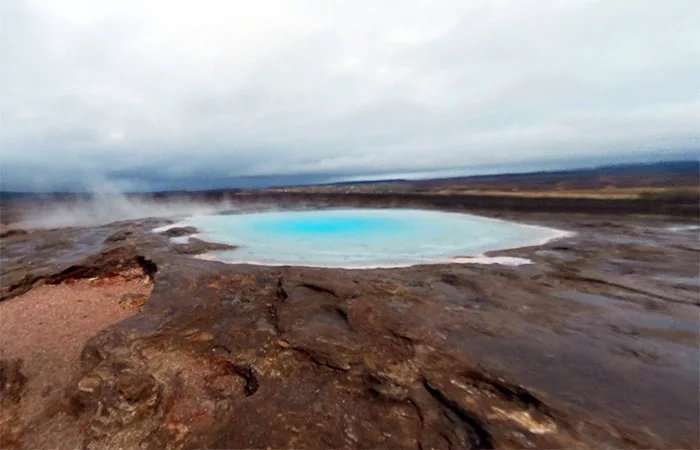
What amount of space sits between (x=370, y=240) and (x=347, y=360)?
40.6 ft

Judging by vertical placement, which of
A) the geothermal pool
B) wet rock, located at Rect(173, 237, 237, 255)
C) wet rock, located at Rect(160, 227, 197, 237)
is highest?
wet rock, located at Rect(160, 227, 197, 237)

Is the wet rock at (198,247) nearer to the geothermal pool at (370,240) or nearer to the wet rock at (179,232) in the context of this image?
the geothermal pool at (370,240)

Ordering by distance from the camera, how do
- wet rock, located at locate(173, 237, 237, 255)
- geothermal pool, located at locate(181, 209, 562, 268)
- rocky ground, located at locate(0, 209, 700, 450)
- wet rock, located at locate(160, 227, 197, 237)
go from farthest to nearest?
wet rock, located at locate(160, 227, 197, 237), wet rock, located at locate(173, 237, 237, 255), geothermal pool, located at locate(181, 209, 562, 268), rocky ground, located at locate(0, 209, 700, 450)

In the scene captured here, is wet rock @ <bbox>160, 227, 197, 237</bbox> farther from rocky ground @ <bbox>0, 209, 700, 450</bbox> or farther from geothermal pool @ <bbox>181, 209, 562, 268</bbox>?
rocky ground @ <bbox>0, 209, 700, 450</bbox>

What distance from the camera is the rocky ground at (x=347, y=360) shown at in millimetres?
4484

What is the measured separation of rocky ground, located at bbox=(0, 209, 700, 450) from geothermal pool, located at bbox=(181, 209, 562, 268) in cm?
276

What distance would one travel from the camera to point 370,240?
59.4ft

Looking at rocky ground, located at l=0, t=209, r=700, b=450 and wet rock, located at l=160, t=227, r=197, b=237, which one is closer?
rocky ground, located at l=0, t=209, r=700, b=450

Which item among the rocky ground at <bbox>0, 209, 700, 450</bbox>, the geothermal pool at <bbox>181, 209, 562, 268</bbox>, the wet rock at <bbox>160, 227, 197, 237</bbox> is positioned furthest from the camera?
the wet rock at <bbox>160, 227, 197, 237</bbox>

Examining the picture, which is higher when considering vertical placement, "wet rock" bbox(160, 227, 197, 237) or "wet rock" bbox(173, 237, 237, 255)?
"wet rock" bbox(160, 227, 197, 237)

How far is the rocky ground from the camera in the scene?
177 inches

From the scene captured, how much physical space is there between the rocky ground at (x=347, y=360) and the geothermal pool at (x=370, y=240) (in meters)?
2.76

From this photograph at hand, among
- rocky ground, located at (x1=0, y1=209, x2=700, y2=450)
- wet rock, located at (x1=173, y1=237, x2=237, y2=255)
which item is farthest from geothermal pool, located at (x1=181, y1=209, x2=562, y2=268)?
rocky ground, located at (x1=0, y1=209, x2=700, y2=450)

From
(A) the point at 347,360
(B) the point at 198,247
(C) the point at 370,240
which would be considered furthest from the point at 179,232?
(A) the point at 347,360
